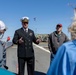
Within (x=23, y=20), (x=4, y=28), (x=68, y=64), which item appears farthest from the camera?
(x=23, y=20)

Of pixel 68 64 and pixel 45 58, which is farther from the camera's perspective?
pixel 45 58

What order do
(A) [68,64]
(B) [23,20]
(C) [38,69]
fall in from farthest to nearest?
(C) [38,69], (B) [23,20], (A) [68,64]

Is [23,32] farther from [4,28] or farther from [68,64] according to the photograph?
[68,64]

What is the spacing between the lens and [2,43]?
489 centimetres

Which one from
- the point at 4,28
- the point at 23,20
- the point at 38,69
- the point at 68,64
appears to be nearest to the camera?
the point at 68,64

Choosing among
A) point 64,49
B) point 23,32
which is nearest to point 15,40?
point 23,32

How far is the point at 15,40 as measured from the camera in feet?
24.2

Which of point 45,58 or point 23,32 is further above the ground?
point 23,32

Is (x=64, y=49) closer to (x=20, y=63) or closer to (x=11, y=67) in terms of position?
(x=20, y=63)

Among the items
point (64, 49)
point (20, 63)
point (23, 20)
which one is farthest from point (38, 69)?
point (64, 49)

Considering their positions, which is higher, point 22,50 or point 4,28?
point 4,28

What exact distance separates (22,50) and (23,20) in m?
0.78

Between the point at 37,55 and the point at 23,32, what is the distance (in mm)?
2648

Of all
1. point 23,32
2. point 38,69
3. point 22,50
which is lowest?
point 38,69
